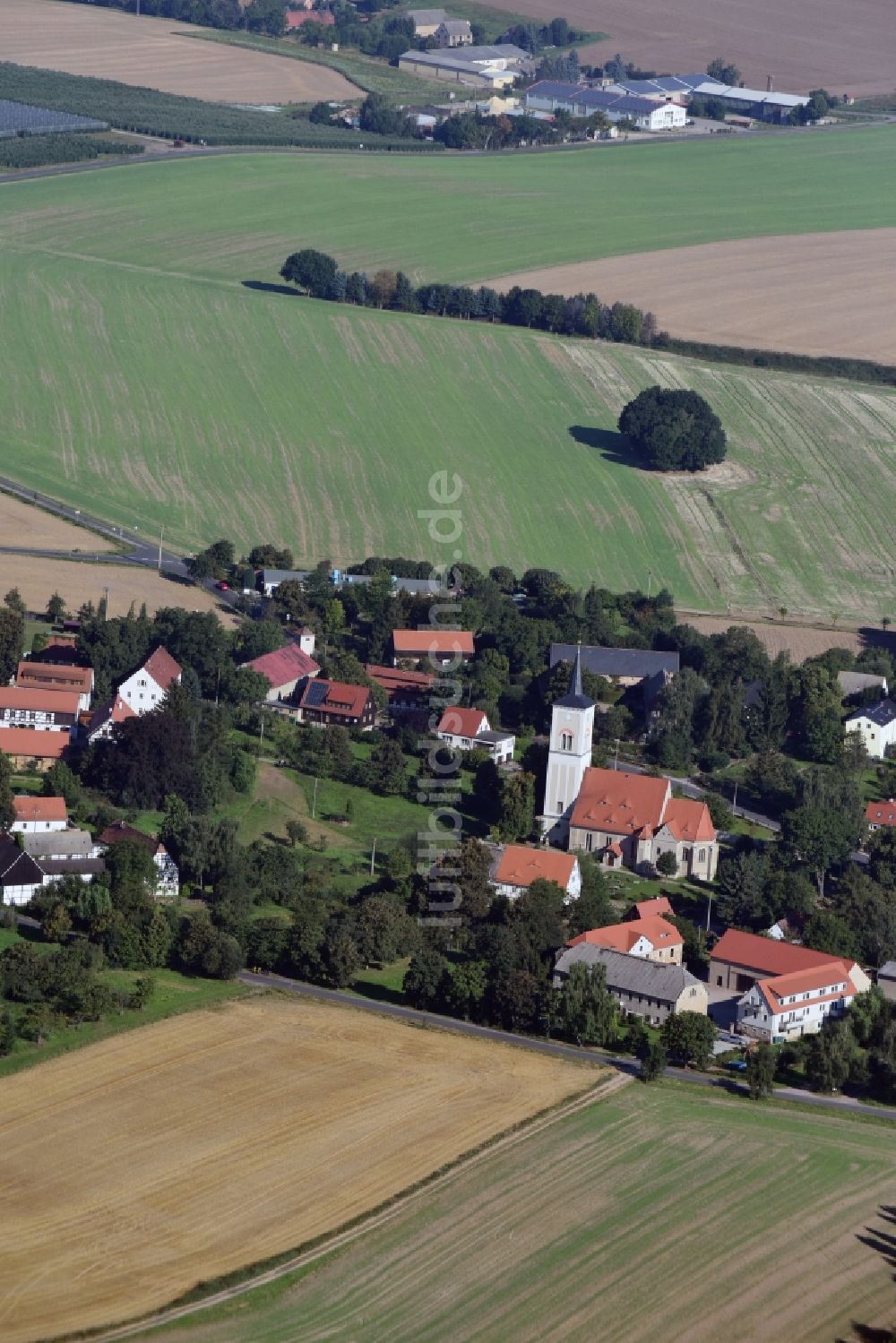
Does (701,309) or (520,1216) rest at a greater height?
(701,309)

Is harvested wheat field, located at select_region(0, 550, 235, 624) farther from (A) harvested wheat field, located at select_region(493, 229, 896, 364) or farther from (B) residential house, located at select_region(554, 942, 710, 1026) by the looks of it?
(A) harvested wheat field, located at select_region(493, 229, 896, 364)

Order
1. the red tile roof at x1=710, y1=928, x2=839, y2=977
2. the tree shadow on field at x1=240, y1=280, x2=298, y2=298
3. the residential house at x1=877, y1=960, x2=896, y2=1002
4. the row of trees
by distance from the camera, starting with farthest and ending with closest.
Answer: the tree shadow on field at x1=240, y1=280, x2=298, y2=298, the row of trees, the residential house at x1=877, y1=960, x2=896, y2=1002, the red tile roof at x1=710, y1=928, x2=839, y2=977

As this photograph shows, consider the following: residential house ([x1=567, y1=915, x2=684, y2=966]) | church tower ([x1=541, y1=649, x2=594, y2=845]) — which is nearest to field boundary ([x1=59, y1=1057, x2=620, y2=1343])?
residential house ([x1=567, y1=915, x2=684, y2=966])

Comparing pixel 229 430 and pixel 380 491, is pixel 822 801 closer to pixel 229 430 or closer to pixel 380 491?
pixel 380 491

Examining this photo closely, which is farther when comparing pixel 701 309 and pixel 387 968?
pixel 701 309

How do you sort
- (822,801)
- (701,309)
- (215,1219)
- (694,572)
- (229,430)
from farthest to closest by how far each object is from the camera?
(701,309)
(229,430)
(694,572)
(822,801)
(215,1219)

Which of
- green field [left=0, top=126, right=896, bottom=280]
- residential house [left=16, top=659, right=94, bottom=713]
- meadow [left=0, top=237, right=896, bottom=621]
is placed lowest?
residential house [left=16, top=659, right=94, bottom=713]

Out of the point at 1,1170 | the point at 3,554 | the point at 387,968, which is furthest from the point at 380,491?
the point at 1,1170
